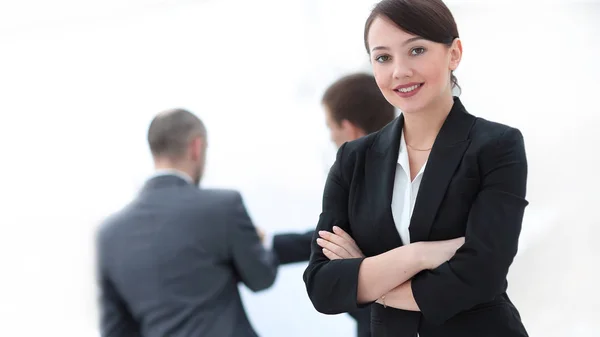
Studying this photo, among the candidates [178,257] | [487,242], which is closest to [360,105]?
[178,257]

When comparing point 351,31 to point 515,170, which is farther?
point 351,31

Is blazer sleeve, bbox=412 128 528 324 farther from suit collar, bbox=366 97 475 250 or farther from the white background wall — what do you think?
the white background wall

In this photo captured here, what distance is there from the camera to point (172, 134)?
2.12 m

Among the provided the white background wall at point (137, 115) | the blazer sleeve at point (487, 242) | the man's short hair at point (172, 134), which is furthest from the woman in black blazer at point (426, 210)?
the white background wall at point (137, 115)

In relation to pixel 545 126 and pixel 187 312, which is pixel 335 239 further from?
pixel 545 126

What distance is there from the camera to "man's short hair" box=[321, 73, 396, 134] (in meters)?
2.06

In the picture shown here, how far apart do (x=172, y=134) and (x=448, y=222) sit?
1.10m

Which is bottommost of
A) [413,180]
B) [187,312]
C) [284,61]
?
[187,312]

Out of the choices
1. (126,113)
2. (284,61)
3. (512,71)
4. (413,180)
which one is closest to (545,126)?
(512,71)

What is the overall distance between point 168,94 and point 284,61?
50 cm

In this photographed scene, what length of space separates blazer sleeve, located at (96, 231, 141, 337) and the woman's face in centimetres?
122

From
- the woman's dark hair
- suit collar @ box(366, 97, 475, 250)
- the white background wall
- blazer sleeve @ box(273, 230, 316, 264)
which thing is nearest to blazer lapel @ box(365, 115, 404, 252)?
suit collar @ box(366, 97, 475, 250)

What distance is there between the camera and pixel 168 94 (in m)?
2.61

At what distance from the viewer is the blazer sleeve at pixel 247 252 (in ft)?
6.84
